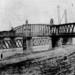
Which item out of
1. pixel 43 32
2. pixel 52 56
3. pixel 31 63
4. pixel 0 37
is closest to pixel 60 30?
pixel 43 32

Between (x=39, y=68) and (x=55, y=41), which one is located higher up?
(x=55, y=41)

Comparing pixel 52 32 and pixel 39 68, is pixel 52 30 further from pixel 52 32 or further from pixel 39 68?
pixel 39 68

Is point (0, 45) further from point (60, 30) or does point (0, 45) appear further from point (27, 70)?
point (27, 70)

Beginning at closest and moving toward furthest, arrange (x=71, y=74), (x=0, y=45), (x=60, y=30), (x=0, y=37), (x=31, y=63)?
(x=71, y=74) → (x=31, y=63) → (x=0, y=37) → (x=60, y=30) → (x=0, y=45)

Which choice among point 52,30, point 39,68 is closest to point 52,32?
point 52,30

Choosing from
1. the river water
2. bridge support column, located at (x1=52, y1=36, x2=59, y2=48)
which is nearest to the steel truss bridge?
bridge support column, located at (x1=52, y1=36, x2=59, y2=48)

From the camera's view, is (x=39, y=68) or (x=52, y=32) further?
(x=52, y=32)

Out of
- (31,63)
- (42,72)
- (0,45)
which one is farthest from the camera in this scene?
(0,45)

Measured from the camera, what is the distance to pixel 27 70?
7.82 meters

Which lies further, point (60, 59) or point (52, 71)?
point (60, 59)

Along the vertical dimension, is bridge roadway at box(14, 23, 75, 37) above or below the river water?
Answer: above

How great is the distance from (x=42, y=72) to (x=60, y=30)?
1035 centimetres

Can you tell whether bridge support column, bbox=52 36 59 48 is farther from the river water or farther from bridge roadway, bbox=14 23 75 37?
the river water

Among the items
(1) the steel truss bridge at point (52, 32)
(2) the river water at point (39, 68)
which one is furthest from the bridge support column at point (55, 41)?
(2) the river water at point (39, 68)
